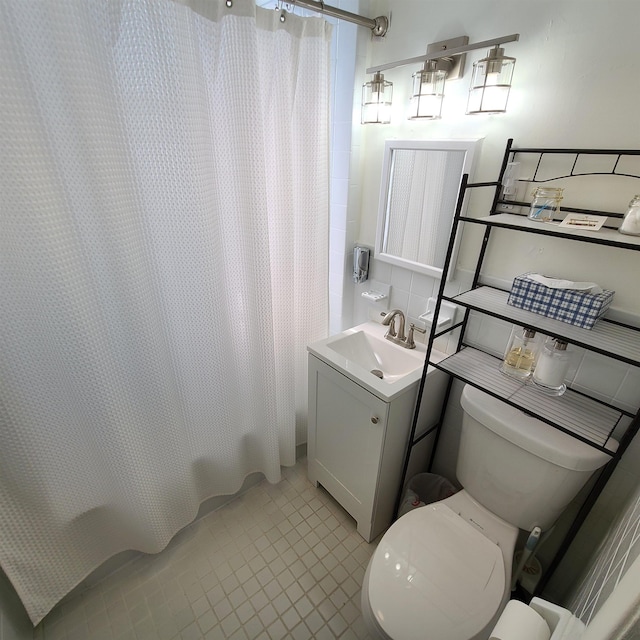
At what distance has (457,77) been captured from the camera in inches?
42.7

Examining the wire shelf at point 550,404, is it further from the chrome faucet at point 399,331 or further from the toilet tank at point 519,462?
the chrome faucet at point 399,331

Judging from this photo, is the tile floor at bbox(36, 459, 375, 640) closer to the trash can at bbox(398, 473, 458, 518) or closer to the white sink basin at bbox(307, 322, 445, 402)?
the trash can at bbox(398, 473, 458, 518)

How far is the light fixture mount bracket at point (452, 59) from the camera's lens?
105 cm

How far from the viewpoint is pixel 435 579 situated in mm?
962

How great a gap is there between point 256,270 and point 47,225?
0.60 m

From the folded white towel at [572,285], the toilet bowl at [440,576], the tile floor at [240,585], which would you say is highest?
the folded white towel at [572,285]

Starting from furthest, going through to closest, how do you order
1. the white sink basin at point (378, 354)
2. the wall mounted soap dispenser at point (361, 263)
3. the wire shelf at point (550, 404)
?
the wall mounted soap dispenser at point (361, 263) → the white sink basin at point (378, 354) → the wire shelf at point (550, 404)

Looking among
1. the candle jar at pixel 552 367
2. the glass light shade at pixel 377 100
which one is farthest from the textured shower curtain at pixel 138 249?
the candle jar at pixel 552 367

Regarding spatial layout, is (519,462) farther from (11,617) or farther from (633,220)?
(11,617)

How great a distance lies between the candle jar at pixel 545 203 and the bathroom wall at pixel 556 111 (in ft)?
0.37

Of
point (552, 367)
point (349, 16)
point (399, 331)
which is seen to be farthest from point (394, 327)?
point (349, 16)

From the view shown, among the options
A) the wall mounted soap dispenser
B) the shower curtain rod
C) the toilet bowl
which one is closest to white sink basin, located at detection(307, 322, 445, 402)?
the wall mounted soap dispenser

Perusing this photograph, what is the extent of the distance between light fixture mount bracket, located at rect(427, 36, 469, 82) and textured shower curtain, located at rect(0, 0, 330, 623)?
1.28 ft

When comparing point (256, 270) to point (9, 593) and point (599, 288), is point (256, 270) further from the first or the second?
point (9, 593)
